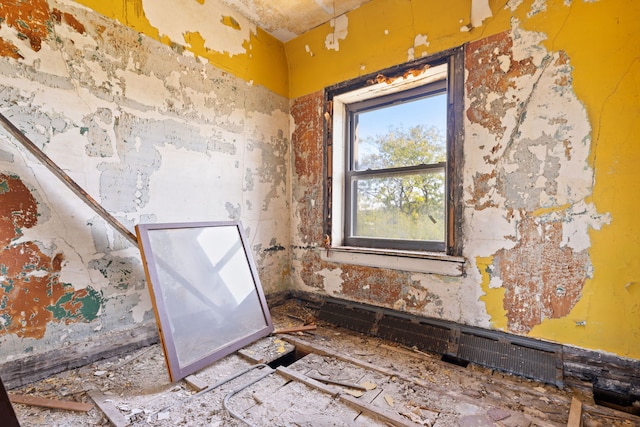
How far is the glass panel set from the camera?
1.74 m

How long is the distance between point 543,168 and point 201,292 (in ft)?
7.65

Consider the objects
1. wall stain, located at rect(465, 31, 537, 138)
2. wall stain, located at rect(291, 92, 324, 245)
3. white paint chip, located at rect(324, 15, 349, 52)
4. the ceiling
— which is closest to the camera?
wall stain, located at rect(465, 31, 537, 138)

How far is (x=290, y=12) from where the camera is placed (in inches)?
104

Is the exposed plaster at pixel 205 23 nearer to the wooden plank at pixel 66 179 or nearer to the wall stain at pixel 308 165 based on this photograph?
the wall stain at pixel 308 165

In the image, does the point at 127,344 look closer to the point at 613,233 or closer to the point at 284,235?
the point at 284,235

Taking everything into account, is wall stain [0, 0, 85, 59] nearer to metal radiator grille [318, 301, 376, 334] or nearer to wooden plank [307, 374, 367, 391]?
wooden plank [307, 374, 367, 391]

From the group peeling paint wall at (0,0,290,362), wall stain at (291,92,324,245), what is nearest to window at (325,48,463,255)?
wall stain at (291,92,324,245)

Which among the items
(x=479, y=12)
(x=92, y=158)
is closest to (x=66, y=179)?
(x=92, y=158)

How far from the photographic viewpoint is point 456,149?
6.87 ft

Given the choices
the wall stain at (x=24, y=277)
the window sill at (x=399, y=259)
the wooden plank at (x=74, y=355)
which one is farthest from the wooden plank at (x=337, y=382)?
the wall stain at (x=24, y=277)

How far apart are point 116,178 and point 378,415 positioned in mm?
2092

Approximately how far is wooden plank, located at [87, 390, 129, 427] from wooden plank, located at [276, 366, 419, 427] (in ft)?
2.56

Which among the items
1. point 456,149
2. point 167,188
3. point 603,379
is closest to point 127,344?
point 167,188

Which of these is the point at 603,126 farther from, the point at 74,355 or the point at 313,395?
the point at 74,355
